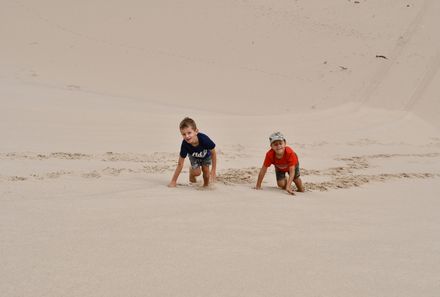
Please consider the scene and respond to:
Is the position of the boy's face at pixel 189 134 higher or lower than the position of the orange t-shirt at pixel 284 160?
higher

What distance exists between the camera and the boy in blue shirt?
4090mm

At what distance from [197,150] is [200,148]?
0.13ft

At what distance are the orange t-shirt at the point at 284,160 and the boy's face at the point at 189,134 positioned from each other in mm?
721

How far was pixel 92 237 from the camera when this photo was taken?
221cm

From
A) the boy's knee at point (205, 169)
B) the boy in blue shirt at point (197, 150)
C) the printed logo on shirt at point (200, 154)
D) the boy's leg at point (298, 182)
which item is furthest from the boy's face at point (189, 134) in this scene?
the boy's leg at point (298, 182)

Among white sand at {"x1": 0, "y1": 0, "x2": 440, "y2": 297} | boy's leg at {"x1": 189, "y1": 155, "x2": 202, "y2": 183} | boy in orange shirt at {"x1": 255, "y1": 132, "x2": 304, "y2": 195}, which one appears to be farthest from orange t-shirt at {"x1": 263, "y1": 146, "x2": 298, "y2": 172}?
boy's leg at {"x1": 189, "y1": 155, "x2": 202, "y2": 183}

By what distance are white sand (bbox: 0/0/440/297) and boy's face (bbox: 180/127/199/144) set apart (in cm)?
44

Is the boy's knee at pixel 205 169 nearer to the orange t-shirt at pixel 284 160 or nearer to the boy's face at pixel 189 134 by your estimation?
the boy's face at pixel 189 134

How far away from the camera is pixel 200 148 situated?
426cm

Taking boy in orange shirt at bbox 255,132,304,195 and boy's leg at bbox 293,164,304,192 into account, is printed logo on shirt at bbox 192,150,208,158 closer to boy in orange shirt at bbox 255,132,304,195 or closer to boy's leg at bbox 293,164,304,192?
boy in orange shirt at bbox 255,132,304,195

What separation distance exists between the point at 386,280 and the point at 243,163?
391 cm

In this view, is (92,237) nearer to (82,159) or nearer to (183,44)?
(82,159)

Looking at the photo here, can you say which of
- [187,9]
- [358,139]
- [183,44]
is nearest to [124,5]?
[187,9]

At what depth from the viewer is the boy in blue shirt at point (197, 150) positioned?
161 inches
